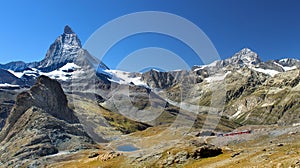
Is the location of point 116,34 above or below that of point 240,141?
above

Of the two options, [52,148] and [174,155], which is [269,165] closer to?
[174,155]

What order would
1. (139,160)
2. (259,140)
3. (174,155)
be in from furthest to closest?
(259,140), (139,160), (174,155)

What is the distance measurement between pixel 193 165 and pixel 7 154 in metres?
149

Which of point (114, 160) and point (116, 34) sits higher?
point (116, 34)

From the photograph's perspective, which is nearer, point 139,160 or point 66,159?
point 139,160

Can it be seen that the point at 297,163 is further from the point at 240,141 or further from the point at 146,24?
the point at 240,141

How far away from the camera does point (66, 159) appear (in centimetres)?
15275

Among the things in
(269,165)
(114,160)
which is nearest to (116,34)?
(114,160)

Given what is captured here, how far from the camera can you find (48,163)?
14888 cm

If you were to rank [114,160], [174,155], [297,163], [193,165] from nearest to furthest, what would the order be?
[297,163] → [193,165] → [174,155] → [114,160]

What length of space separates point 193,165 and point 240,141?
70.8 meters

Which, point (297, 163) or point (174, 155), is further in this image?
point (174, 155)

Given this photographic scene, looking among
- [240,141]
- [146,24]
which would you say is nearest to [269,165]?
[146,24]

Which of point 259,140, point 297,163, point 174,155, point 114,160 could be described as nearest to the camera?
point 297,163
